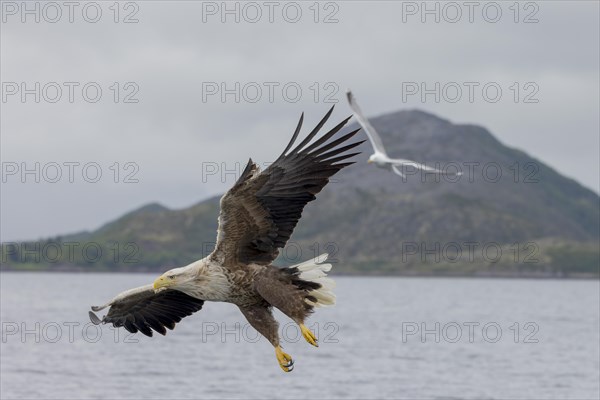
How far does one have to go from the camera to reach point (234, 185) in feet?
43.4

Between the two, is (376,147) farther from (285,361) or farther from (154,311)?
(285,361)

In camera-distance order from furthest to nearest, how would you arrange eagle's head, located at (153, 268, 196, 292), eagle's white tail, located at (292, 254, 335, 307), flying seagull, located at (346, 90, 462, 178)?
flying seagull, located at (346, 90, 462, 178), eagle's head, located at (153, 268, 196, 292), eagle's white tail, located at (292, 254, 335, 307)

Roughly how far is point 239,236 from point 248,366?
1469 inches

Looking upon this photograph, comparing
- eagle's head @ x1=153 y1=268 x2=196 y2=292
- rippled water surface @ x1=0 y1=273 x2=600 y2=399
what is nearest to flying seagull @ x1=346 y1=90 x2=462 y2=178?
eagle's head @ x1=153 y1=268 x2=196 y2=292

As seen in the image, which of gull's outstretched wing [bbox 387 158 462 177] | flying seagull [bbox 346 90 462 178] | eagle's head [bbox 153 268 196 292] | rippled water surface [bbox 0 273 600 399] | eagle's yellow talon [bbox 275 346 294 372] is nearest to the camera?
eagle's yellow talon [bbox 275 346 294 372]

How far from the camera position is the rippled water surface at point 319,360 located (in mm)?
41375

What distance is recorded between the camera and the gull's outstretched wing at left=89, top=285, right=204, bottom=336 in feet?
54.9

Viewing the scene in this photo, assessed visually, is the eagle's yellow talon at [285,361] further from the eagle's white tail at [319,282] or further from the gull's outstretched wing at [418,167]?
the gull's outstretched wing at [418,167]

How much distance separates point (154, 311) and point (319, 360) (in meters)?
36.2

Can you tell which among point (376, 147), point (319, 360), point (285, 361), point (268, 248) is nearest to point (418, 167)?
point (376, 147)

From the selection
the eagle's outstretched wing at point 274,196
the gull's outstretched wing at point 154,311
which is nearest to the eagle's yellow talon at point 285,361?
the eagle's outstretched wing at point 274,196

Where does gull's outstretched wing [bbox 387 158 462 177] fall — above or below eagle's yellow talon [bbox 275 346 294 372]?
above

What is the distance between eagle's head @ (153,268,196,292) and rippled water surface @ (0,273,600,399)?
24399mm

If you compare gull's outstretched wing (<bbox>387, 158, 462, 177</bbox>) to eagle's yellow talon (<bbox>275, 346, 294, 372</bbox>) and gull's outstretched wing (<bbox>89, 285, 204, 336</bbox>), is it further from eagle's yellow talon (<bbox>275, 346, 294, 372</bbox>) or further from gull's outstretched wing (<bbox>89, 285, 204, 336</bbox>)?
eagle's yellow talon (<bbox>275, 346, 294, 372</bbox>)
